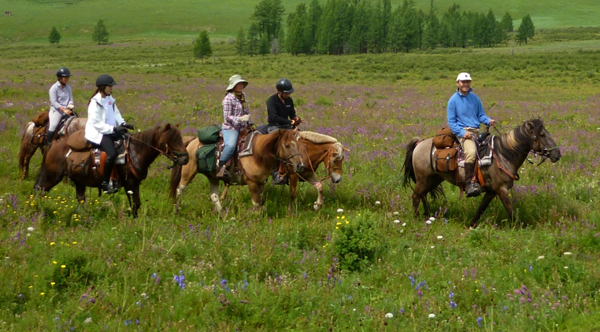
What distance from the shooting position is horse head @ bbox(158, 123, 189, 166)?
9125mm

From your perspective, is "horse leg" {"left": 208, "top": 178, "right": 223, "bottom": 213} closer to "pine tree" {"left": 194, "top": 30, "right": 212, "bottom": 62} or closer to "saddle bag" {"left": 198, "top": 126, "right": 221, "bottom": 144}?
"saddle bag" {"left": 198, "top": 126, "right": 221, "bottom": 144}

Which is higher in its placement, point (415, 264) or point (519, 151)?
point (519, 151)

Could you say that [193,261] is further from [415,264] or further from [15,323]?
[415,264]

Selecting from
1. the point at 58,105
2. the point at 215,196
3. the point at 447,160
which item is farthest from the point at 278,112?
the point at 58,105

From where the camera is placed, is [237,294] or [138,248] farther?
[138,248]

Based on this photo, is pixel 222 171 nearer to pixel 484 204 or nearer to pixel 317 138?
pixel 317 138

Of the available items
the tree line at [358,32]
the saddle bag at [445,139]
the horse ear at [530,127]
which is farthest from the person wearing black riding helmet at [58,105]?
the tree line at [358,32]

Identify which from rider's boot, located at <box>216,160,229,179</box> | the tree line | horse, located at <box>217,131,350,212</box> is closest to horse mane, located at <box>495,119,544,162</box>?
horse, located at <box>217,131,350,212</box>

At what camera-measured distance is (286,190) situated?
11742 mm

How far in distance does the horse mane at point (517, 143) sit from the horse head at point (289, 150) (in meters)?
3.62

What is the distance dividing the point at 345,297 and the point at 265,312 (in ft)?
3.18

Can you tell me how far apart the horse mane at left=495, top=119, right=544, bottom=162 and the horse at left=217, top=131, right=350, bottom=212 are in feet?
9.57

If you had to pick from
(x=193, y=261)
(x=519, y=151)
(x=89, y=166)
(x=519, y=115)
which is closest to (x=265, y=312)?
(x=193, y=261)

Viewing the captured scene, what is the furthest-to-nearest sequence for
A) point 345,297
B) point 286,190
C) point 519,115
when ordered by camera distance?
1. point 519,115
2. point 286,190
3. point 345,297
